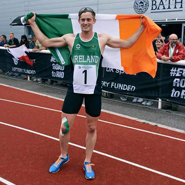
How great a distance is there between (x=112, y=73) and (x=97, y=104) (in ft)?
17.1

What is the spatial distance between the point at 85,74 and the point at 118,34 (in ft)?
3.55

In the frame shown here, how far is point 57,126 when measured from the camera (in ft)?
19.6

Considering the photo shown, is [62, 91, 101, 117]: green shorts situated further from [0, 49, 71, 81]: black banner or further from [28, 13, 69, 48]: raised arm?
[0, 49, 71, 81]: black banner

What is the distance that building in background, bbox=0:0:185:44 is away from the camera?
15516 millimetres

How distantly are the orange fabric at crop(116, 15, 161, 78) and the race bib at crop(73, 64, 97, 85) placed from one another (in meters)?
0.81

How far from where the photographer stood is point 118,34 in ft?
13.9

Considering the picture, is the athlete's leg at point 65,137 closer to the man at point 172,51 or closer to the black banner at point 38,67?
the man at point 172,51

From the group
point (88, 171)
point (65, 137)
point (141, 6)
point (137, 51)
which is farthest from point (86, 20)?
point (141, 6)

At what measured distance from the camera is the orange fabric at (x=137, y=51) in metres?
4.00

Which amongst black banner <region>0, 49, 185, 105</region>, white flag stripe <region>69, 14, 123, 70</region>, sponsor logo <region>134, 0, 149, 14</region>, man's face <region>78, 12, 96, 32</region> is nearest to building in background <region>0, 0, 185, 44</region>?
sponsor logo <region>134, 0, 149, 14</region>

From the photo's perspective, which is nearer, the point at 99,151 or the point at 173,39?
the point at 99,151

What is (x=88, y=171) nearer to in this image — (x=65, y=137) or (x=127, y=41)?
(x=65, y=137)

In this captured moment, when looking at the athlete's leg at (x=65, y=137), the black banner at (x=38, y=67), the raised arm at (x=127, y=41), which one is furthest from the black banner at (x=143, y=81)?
the athlete's leg at (x=65, y=137)

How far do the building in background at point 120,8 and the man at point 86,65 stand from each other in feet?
42.3
